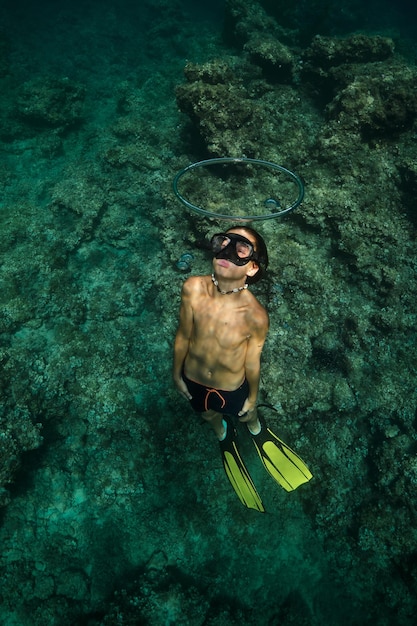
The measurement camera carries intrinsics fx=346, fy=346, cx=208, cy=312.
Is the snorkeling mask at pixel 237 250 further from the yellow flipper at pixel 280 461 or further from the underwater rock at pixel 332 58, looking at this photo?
the underwater rock at pixel 332 58

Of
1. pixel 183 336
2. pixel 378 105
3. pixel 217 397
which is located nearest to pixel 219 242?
pixel 183 336

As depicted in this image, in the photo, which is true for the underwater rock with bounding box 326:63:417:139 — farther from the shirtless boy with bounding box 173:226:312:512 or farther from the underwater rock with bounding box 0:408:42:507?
the underwater rock with bounding box 0:408:42:507

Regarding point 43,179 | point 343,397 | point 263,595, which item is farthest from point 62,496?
point 43,179

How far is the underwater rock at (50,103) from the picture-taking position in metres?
10.1

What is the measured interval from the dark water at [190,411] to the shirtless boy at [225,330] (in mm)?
636

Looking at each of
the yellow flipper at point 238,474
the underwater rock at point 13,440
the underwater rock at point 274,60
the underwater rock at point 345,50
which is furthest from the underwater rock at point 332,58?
the underwater rock at point 13,440

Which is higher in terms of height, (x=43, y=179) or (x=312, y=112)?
(x=312, y=112)

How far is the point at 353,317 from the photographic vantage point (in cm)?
533

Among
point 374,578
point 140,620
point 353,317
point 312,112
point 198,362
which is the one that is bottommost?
point 140,620

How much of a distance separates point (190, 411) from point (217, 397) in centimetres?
160

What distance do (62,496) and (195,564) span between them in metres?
1.98

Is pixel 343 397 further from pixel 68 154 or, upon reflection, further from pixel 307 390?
pixel 68 154

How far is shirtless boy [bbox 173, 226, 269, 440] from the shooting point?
2824mm

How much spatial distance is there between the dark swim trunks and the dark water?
4.46ft
